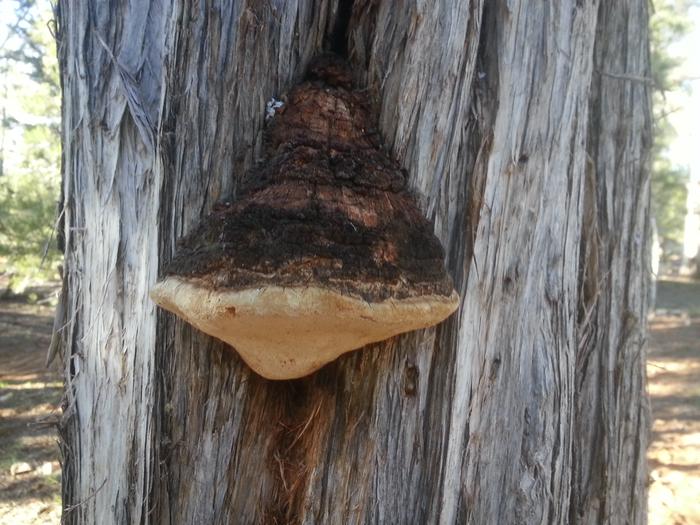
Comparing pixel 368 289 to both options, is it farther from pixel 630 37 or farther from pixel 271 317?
pixel 630 37

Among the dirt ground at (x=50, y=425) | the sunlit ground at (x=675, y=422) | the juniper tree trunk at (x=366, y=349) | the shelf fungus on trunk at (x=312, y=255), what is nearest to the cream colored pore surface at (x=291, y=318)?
the shelf fungus on trunk at (x=312, y=255)

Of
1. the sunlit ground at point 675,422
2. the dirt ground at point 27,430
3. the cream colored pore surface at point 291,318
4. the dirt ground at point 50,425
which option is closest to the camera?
the cream colored pore surface at point 291,318

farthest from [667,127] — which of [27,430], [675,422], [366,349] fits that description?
[366,349]

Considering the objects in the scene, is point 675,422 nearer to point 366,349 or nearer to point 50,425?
point 366,349

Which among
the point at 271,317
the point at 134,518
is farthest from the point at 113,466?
the point at 271,317

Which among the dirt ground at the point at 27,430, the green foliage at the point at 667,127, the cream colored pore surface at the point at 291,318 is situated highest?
the green foliage at the point at 667,127

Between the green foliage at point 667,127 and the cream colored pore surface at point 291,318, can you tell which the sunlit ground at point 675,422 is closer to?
the cream colored pore surface at point 291,318

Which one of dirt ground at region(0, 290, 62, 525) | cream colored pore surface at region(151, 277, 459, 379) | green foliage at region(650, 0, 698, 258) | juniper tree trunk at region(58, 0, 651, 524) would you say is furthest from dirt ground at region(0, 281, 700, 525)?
green foliage at region(650, 0, 698, 258)
